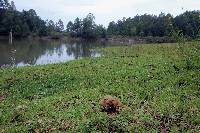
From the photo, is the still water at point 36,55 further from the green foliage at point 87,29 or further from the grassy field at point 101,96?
the green foliage at point 87,29

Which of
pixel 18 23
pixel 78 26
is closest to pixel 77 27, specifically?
pixel 78 26

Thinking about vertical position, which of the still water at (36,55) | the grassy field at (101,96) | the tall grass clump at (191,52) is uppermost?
the tall grass clump at (191,52)

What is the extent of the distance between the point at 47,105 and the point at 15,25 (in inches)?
3491

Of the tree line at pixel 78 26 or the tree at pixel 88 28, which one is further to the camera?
the tree at pixel 88 28

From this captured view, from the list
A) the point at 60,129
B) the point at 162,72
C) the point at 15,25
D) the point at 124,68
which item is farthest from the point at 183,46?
the point at 15,25

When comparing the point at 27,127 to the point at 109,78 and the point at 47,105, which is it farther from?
the point at 109,78

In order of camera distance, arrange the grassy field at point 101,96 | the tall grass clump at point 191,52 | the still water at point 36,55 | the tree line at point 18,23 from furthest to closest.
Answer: the tree line at point 18,23 < the still water at point 36,55 < the tall grass clump at point 191,52 < the grassy field at point 101,96

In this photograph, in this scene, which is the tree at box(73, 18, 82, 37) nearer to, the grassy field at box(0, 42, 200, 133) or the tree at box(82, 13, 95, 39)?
the tree at box(82, 13, 95, 39)

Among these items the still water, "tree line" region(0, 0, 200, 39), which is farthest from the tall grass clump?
"tree line" region(0, 0, 200, 39)

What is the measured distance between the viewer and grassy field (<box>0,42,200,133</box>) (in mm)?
9656

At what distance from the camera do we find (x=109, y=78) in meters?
15.5

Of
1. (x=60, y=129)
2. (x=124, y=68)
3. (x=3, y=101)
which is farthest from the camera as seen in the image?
(x=124, y=68)

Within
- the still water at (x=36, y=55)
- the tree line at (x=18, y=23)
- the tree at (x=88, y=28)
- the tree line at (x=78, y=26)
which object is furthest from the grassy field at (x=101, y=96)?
the tree at (x=88, y=28)

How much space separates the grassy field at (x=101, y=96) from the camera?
966 cm
